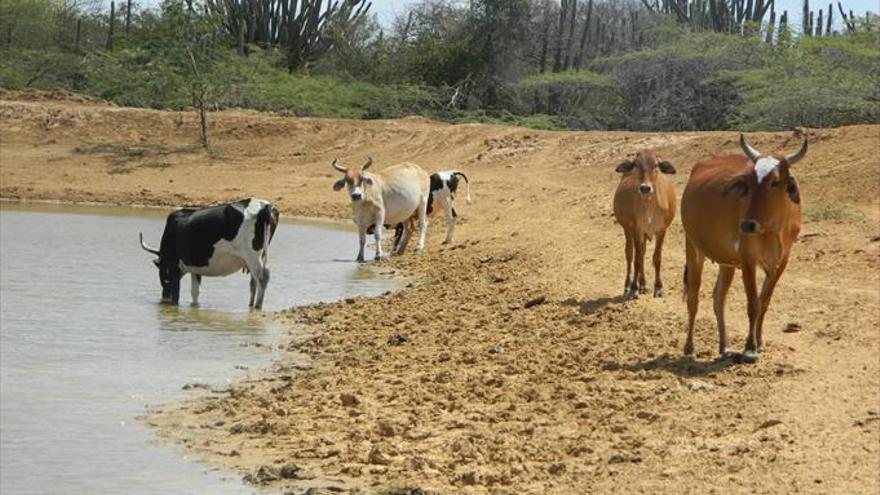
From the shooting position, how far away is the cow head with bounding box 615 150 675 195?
14195mm

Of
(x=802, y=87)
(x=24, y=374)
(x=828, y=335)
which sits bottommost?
(x=24, y=374)

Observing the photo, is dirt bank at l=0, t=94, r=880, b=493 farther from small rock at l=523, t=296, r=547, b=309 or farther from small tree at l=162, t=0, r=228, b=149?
small tree at l=162, t=0, r=228, b=149

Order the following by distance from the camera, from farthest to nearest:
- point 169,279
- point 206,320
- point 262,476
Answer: point 169,279 < point 206,320 < point 262,476

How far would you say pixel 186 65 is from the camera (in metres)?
38.4

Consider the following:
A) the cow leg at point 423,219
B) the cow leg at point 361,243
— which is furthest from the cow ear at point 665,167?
the cow leg at point 423,219

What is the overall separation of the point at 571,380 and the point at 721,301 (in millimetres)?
1300

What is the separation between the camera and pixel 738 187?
34.6ft

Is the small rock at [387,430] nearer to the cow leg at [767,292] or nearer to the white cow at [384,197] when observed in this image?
the cow leg at [767,292]

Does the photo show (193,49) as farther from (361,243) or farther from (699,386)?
(699,386)

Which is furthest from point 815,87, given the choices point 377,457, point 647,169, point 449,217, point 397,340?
point 377,457

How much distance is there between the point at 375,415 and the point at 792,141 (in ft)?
57.9

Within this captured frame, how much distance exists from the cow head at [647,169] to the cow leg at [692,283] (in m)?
2.78

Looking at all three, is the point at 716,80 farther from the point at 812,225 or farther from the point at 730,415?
the point at 730,415

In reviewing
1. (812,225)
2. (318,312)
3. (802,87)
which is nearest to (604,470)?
(318,312)
